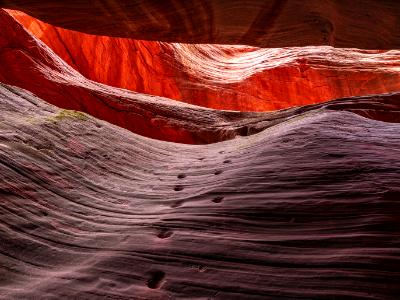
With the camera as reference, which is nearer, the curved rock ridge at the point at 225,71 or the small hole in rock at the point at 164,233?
the small hole in rock at the point at 164,233

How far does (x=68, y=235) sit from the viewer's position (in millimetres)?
4938

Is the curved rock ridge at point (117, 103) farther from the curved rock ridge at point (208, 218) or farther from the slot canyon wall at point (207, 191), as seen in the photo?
the curved rock ridge at point (208, 218)

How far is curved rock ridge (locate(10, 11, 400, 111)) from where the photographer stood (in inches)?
734

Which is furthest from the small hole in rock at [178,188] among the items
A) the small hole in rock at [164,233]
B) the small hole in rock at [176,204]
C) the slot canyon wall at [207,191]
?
the small hole in rock at [164,233]

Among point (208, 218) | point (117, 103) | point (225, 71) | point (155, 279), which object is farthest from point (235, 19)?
point (225, 71)

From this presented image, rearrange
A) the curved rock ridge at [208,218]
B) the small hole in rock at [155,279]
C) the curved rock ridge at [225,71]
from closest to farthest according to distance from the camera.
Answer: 1. the curved rock ridge at [208,218]
2. the small hole in rock at [155,279]
3. the curved rock ridge at [225,71]

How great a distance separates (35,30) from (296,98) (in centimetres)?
1160

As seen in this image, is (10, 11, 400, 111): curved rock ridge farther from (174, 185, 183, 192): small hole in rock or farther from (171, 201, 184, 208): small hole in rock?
(171, 201, 184, 208): small hole in rock

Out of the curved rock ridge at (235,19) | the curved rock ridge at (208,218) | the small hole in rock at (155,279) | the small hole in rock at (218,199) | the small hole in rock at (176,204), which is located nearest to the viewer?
the curved rock ridge at (208,218)

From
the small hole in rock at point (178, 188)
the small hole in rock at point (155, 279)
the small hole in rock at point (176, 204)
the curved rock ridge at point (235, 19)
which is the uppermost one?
the curved rock ridge at point (235, 19)

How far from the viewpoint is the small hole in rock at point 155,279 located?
3.91 m

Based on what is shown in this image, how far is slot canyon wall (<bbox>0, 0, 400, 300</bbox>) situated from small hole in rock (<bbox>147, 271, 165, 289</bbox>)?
0.04ft

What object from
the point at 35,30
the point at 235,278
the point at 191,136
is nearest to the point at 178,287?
the point at 235,278

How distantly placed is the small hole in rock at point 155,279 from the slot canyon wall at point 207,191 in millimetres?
12
